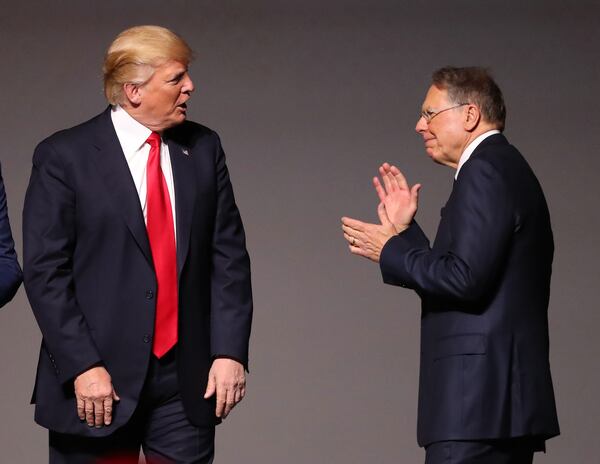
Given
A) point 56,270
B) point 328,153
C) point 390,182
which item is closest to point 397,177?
point 390,182

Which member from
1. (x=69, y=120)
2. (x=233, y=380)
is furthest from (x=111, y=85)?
(x=69, y=120)

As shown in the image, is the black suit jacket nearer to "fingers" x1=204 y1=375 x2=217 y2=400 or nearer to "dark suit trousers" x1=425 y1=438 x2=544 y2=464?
"fingers" x1=204 y1=375 x2=217 y2=400

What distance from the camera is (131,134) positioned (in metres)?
3.29

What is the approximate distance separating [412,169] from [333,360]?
0.78 meters

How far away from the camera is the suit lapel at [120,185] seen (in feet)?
Result: 10.5

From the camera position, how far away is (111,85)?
3289 mm

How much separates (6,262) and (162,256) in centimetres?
38

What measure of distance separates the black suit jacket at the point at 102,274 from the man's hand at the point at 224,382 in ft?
0.06

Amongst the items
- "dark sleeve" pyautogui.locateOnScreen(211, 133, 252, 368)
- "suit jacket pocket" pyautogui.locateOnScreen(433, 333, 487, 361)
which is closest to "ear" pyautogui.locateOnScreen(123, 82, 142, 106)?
"dark sleeve" pyautogui.locateOnScreen(211, 133, 252, 368)

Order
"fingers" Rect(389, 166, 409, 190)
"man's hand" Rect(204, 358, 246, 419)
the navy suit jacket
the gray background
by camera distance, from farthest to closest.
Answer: the gray background → "fingers" Rect(389, 166, 409, 190) → "man's hand" Rect(204, 358, 246, 419) → the navy suit jacket

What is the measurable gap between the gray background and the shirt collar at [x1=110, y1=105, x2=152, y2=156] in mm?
2008

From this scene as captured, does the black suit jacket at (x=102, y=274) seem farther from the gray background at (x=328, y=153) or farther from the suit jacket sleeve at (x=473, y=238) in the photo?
the gray background at (x=328, y=153)

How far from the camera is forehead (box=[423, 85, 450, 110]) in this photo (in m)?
3.29

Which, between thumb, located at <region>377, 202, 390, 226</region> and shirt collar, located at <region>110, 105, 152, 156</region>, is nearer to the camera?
shirt collar, located at <region>110, 105, 152, 156</region>
